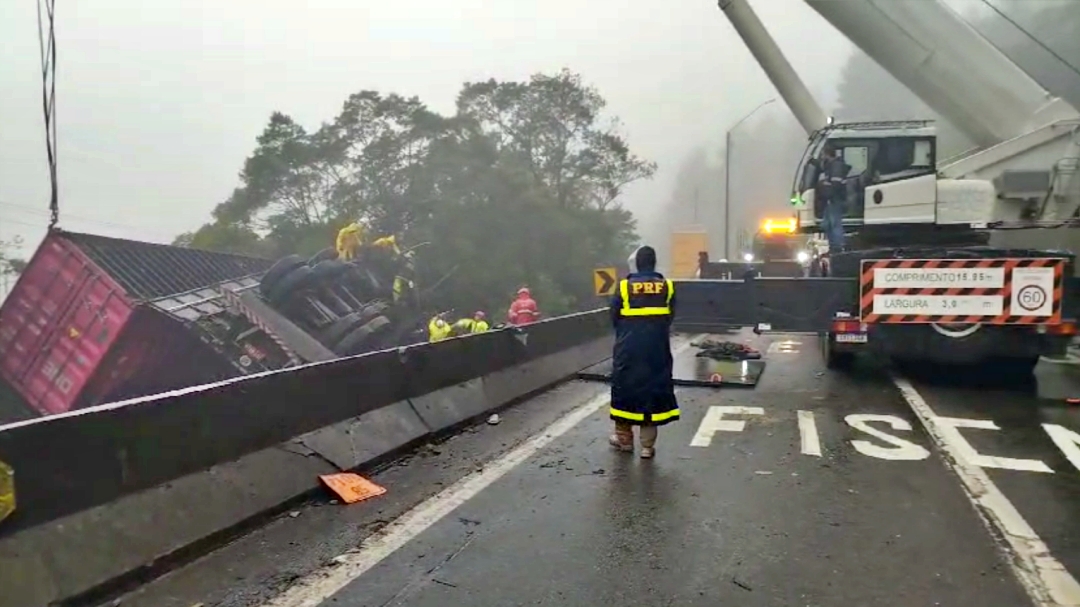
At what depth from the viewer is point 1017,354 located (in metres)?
10.4

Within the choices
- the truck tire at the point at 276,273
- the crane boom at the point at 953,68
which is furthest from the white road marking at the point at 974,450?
the truck tire at the point at 276,273

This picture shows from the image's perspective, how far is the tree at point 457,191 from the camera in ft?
130

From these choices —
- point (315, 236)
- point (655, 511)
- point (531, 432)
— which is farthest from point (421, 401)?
point (315, 236)

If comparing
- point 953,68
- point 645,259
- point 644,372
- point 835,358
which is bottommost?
point 835,358

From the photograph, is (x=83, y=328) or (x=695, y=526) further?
(x=83, y=328)

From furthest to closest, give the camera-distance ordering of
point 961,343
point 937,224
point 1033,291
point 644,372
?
point 937,224 < point 961,343 < point 1033,291 < point 644,372

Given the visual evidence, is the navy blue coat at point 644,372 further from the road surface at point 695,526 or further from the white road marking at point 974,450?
the white road marking at point 974,450

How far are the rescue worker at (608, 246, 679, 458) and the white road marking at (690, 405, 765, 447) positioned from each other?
612 mm

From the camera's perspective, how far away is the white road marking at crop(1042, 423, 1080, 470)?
6717 mm

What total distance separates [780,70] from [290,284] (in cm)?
991

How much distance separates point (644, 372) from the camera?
690 centimetres

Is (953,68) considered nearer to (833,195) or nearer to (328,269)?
(833,195)

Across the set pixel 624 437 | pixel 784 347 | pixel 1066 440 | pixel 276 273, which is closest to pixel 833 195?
pixel 784 347

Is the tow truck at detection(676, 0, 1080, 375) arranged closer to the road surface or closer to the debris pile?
the debris pile
